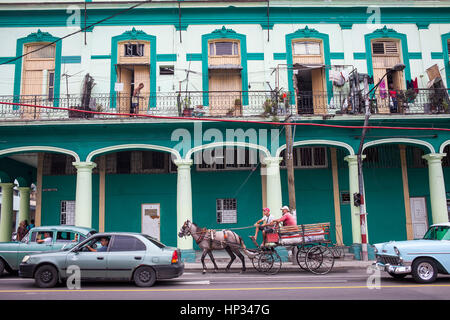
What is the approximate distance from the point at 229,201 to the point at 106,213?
18.9ft

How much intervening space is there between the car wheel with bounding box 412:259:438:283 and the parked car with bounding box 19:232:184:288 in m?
5.88

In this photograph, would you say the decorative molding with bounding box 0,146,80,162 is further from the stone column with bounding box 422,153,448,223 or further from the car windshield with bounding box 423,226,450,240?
the stone column with bounding box 422,153,448,223

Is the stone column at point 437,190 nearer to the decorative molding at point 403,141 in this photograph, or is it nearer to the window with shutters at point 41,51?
the decorative molding at point 403,141

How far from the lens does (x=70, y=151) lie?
15.8 m

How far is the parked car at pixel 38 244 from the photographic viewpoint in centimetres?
1127

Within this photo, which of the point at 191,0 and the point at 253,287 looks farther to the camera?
the point at 191,0

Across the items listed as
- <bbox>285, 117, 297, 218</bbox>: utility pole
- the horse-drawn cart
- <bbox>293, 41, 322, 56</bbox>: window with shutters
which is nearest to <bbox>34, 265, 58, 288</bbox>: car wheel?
the horse-drawn cart

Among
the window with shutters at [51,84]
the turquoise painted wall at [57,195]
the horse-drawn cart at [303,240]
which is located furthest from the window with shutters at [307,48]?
the turquoise painted wall at [57,195]

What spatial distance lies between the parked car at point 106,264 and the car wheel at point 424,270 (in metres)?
5.88

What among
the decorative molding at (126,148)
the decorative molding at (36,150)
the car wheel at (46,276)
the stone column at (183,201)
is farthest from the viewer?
the decorative molding at (126,148)

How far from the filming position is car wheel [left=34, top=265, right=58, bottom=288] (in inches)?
368

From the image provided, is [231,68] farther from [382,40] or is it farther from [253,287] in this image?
[253,287]

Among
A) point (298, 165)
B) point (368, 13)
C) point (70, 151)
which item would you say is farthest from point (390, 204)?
point (70, 151)
